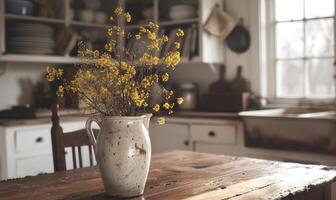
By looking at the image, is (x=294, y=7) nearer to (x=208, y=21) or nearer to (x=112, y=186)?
(x=208, y=21)

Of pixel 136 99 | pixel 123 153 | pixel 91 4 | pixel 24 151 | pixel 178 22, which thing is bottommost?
pixel 24 151

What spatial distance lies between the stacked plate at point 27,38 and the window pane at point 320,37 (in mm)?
1932

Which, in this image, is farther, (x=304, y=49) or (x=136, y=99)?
(x=304, y=49)

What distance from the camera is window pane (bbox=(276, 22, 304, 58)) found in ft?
11.6

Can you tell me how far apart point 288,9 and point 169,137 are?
4.27ft

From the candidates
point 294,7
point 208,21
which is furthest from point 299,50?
point 208,21

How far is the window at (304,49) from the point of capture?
3.37 metres

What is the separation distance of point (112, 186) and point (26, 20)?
254 cm

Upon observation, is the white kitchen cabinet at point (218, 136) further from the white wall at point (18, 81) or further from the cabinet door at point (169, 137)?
the white wall at point (18, 81)

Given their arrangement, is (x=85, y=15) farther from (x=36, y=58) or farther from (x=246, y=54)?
(x=246, y=54)

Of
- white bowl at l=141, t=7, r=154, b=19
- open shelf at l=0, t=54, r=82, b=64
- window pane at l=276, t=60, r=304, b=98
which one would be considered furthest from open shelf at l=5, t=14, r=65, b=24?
window pane at l=276, t=60, r=304, b=98

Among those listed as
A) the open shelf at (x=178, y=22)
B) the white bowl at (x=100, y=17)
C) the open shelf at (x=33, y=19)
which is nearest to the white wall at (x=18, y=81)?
the open shelf at (x=33, y=19)

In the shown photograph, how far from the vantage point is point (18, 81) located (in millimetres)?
3734

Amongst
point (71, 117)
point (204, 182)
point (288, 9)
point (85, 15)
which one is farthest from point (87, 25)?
point (204, 182)
